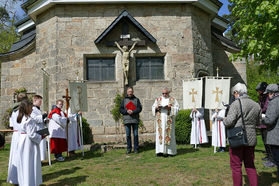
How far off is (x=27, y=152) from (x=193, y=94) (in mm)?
5342

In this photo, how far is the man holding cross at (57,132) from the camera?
715 cm

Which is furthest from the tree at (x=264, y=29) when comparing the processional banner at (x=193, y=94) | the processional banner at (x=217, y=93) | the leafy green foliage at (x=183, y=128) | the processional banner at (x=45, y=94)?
the processional banner at (x=45, y=94)

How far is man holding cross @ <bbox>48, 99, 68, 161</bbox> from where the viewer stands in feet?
23.5

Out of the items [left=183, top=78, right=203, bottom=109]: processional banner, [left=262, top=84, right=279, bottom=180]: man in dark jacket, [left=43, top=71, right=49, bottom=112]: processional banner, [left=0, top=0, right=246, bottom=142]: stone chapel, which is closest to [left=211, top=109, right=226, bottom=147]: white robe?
[left=183, top=78, right=203, bottom=109]: processional banner

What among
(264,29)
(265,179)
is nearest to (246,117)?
(265,179)

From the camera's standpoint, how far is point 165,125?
7512 millimetres

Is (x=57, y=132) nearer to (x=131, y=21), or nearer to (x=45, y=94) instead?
(x=45, y=94)

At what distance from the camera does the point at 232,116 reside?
4.17m

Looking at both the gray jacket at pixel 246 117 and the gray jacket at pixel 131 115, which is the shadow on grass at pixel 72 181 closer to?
the gray jacket at pixel 131 115

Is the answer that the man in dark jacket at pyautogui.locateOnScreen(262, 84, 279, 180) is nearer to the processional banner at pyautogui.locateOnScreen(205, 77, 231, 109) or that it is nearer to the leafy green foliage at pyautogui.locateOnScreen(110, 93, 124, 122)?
the processional banner at pyautogui.locateOnScreen(205, 77, 231, 109)

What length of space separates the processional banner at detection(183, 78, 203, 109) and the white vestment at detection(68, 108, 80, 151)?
3593 millimetres

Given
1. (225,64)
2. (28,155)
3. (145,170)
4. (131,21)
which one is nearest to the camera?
(28,155)

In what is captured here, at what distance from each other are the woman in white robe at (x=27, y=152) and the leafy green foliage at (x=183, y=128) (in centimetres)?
587

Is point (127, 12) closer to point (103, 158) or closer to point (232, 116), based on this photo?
point (103, 158)
